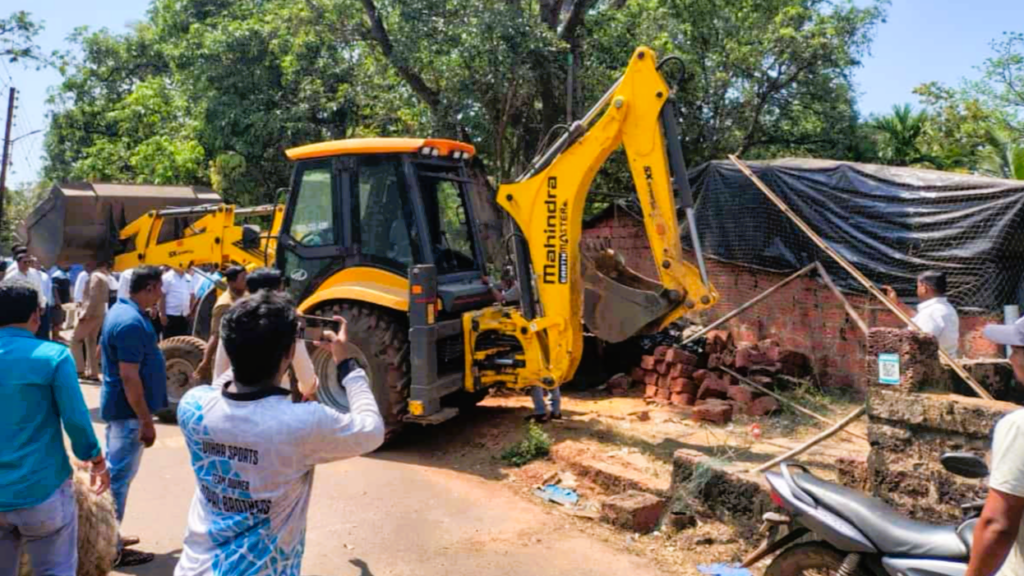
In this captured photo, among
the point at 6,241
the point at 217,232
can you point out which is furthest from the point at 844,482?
the point at 6,241

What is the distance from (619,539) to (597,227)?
7.25 m

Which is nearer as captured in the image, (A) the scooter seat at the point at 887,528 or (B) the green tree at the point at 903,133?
(A) the scooter seat at the point at 887,528

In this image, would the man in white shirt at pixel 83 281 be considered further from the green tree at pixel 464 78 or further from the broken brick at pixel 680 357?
the broken brick at pixel 680 357

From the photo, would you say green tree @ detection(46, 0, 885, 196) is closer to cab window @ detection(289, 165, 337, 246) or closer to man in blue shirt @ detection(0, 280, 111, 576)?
cab window @ detection(289, 165, 337, 246)

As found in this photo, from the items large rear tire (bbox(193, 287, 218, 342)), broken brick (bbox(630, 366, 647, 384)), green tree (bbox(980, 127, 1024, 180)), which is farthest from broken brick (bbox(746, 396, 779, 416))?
green tree (bbox(980, 127, 1024, 180))

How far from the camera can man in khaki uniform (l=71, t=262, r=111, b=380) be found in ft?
30.2

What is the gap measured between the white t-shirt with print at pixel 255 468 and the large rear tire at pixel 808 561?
2218 millimetres

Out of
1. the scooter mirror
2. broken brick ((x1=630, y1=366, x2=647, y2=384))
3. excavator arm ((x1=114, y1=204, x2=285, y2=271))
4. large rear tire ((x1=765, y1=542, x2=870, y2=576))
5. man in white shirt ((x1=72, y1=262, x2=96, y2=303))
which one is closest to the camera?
the scooter mirror

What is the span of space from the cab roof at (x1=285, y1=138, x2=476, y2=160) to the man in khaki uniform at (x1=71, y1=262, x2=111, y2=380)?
358 cm

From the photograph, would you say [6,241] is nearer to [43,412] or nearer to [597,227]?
[597,227]

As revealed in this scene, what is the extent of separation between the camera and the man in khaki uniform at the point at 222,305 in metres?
6.46

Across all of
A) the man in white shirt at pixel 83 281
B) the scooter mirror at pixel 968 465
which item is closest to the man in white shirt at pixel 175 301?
the man in white shirt at pixel 83 281

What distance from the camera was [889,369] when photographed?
4359mm

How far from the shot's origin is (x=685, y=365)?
8664 mm
